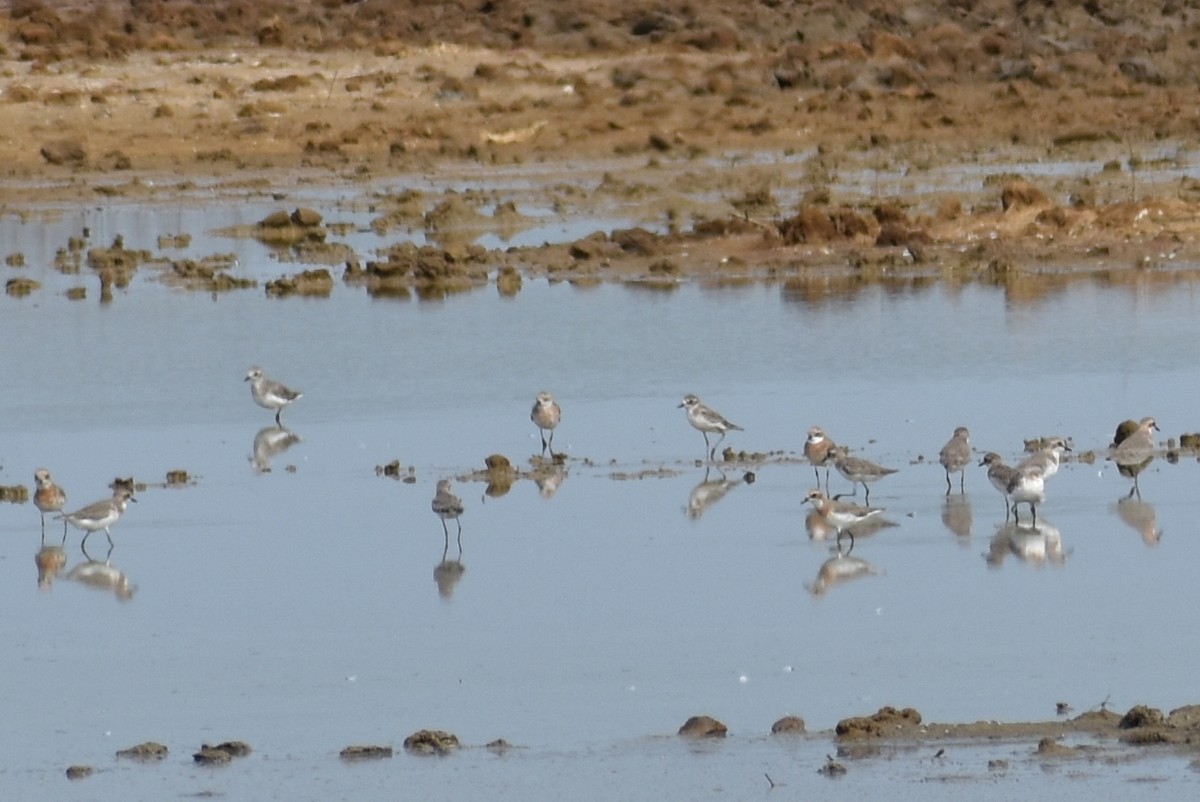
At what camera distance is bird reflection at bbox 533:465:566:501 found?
45.6 feet

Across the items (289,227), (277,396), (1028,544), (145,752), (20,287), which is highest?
(289,227)

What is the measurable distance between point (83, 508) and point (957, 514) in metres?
4.63

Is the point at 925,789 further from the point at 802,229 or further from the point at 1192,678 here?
the point at 802,229

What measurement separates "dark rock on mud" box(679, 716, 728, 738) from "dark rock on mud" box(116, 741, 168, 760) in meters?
1.93

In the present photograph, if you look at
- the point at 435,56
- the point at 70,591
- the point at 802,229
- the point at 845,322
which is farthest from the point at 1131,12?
the point at 70,591

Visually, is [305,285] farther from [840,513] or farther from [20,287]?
[840,513]

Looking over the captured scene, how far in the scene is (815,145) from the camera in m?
36.3

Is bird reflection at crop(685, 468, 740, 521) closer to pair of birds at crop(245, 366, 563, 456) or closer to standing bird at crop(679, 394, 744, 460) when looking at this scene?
standing bird at crop(679, 394, 744, 460)

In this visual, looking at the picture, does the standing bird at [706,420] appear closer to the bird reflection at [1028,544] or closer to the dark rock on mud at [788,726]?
the bird reflection at [1028,544]

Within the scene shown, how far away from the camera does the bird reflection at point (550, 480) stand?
13.9 m

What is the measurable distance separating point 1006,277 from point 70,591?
13111 mm

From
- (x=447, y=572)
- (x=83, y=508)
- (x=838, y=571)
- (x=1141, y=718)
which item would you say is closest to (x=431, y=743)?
(x=1141, y=718)

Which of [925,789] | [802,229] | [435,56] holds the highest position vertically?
[435,56]

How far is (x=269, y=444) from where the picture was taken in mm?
15891
